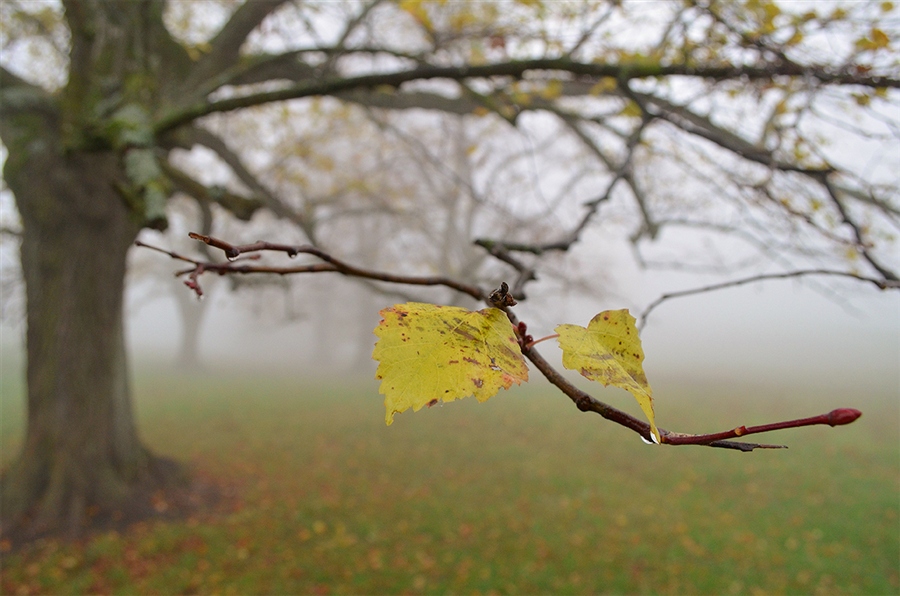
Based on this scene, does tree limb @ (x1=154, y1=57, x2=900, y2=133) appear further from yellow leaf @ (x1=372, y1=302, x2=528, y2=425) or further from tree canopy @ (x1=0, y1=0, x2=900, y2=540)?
yellow leaf @ (x1=372, y1=302, x2=528, y2=425)

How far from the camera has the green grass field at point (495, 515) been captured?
15.1 ft

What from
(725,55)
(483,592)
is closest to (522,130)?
(725,55)

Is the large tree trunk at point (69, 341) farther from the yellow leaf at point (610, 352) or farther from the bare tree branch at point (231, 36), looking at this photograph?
the yellow leaf at point (610, 352)

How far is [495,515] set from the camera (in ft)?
20.0

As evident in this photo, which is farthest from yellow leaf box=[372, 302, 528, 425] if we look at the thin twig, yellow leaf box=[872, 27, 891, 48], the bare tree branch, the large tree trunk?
the large tree trunk

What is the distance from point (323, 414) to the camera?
12.0 metres

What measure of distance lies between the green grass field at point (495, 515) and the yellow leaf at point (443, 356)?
467cm

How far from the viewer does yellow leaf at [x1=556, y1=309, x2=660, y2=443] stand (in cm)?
51

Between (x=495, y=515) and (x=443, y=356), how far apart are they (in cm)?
615

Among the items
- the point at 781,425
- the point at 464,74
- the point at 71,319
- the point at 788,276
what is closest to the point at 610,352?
the point at 781,425

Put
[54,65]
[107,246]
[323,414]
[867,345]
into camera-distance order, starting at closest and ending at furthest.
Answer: [107,246]
[54,65]
[323,414]
[867,345]

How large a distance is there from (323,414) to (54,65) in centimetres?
816

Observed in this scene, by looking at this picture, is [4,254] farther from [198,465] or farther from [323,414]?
[323,414]

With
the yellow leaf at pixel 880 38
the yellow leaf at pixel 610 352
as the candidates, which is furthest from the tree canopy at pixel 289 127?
the yellow leaf at pixel 610 352
